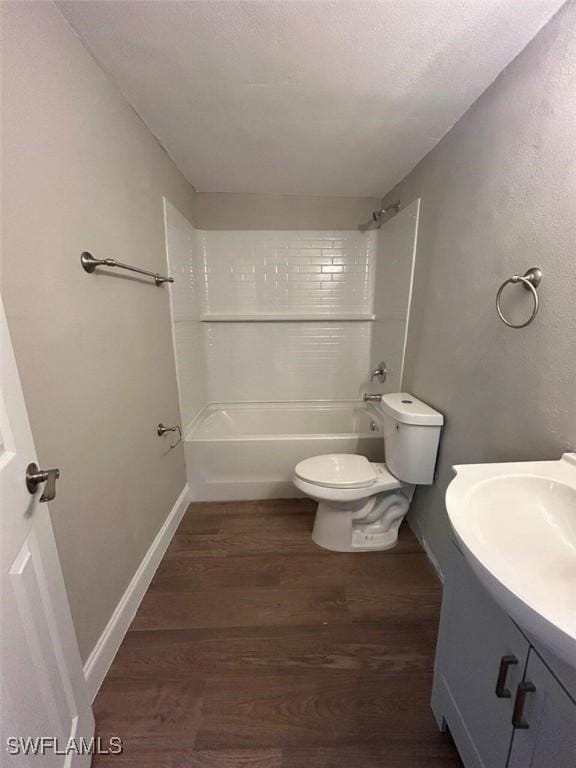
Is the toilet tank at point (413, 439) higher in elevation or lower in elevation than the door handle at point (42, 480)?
lower

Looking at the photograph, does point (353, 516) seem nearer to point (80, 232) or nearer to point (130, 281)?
point (130, 281)

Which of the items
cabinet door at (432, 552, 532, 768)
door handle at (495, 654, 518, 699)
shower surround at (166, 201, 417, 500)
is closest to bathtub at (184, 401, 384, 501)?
shower surround at (166, 201, 417, 500)

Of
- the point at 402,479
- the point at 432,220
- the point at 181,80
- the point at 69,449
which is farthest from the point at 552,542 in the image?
the point at 181,80

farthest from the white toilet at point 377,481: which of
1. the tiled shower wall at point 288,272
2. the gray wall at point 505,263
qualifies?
the tiled shower wall at point 288,272

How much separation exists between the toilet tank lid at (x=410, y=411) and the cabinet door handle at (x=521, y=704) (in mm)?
993

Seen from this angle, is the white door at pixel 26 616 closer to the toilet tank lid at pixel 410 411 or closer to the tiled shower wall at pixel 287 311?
the toilet tank lid at pixel 410 411

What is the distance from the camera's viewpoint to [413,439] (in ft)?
5.07

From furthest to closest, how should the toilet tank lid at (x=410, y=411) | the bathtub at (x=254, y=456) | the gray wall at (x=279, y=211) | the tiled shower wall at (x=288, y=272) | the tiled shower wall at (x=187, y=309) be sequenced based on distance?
the tiled shower wall at (x=288, y=272), the gray wall at (x=279, y=211), the bathtub at (x=254, y=456), the tiled shower wall at (x=187, y=309), the toilet tank lid at (x=410, y=411)

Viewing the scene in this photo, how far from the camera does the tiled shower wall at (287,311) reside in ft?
8.55

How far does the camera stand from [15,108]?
0.80 meters

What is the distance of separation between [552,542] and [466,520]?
0.88ft

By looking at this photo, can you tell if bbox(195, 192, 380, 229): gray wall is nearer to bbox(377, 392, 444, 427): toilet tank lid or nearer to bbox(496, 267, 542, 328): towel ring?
bbox(377, 392, 444, 427): toilet tank lid

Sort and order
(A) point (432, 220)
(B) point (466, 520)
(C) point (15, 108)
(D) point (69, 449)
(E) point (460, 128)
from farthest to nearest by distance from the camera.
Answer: (A) point (432, 220) → (E) point (460, 128) → (D) point (69, 449) → (C) point (15, 108) → (B) point (466, 520)

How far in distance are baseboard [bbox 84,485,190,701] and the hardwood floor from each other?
37 mm
